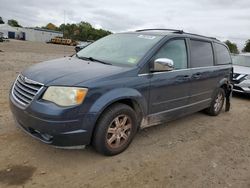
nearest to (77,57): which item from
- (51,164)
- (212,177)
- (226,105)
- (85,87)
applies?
(85,87)

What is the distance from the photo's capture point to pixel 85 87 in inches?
133

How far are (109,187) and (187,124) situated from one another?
9.56 feet

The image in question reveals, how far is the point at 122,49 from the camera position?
455 cm

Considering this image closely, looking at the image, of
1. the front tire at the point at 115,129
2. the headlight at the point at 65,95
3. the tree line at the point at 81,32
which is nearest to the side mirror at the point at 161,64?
the front tire at the point at 115,129

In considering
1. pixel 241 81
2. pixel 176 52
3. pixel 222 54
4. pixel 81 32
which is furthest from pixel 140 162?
pixel 81 32

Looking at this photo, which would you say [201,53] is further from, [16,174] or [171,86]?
[16,174]

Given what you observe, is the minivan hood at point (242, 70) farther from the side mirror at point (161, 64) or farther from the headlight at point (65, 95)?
the headlight at point (65, 95)

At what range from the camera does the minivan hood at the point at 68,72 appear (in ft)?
11.3

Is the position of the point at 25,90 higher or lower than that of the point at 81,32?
lower

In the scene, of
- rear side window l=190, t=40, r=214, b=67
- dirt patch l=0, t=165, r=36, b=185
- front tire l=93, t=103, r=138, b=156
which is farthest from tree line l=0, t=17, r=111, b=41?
dirt patch l=0, t=165, r=36, b=185

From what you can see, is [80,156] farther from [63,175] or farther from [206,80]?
[206,80]

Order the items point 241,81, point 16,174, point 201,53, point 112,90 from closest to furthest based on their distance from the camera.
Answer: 1. point 16,174
2. point 112,90
3. point 201,53
4. point 241,81

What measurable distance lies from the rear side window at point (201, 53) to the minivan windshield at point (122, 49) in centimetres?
96

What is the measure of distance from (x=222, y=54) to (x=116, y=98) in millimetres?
3866
